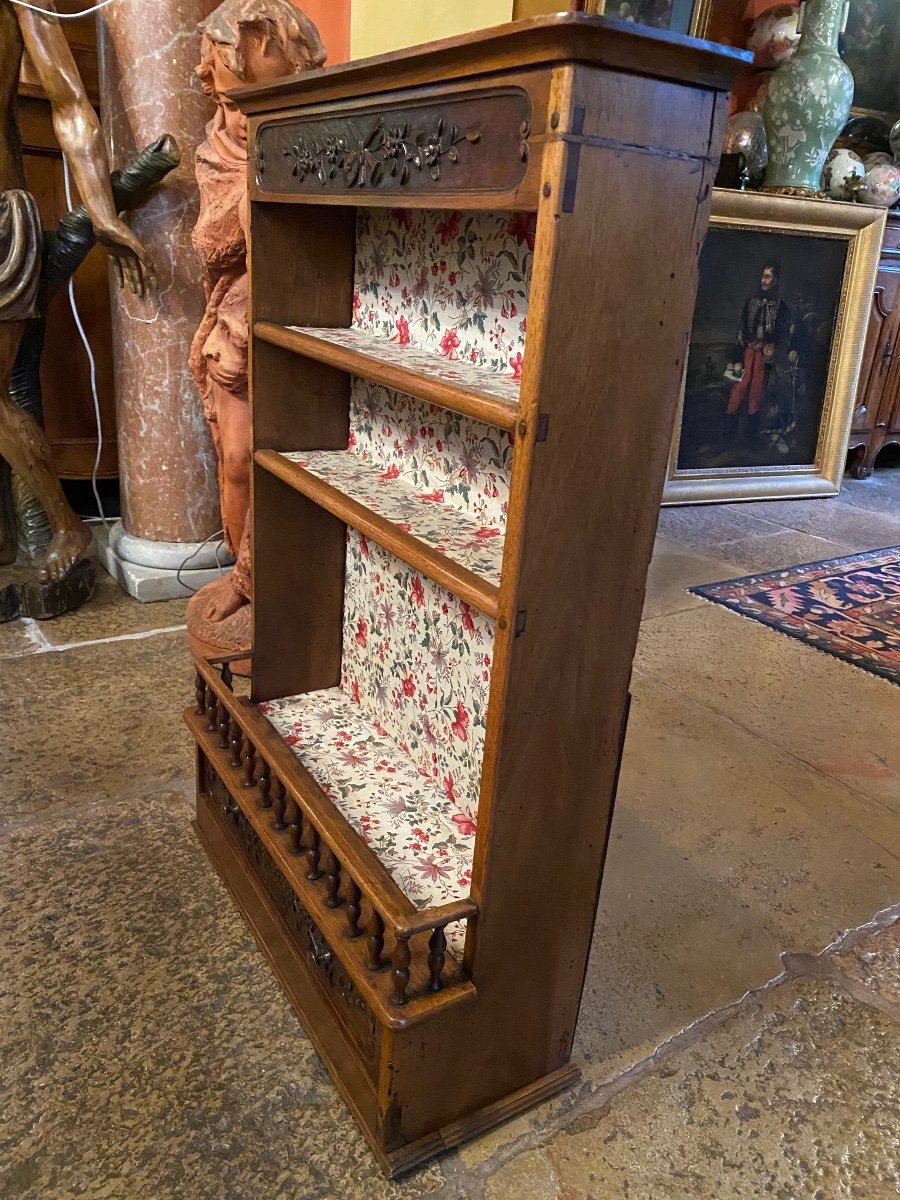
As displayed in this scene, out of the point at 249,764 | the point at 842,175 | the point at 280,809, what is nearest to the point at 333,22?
the point at 249,764

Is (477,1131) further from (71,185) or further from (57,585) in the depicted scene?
(71,185)

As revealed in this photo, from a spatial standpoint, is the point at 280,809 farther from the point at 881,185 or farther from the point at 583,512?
the point at 881,185

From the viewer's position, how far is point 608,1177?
4.07ft

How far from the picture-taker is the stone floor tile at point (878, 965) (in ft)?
5.25

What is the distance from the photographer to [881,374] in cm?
485

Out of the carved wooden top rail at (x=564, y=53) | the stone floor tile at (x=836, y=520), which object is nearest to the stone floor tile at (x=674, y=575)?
the stone floor tile at (x=836, y=520)

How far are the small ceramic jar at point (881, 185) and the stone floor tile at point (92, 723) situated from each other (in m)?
3.98

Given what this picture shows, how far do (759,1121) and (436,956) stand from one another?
601 millimetres

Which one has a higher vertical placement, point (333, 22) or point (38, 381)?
point (333, 22)

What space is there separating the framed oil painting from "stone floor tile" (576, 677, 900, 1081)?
2253 millimetres

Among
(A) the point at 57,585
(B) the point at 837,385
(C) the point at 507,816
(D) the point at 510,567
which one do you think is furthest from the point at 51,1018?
(B) the point at 837,385

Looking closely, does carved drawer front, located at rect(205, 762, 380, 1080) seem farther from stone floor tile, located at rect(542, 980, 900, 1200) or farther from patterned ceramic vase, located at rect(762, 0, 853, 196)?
patterned ceramic vase, located at rect(762, 0, 853, 196)

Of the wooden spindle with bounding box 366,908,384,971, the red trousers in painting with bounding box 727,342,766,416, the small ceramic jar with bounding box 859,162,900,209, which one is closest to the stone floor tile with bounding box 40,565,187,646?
the wooden spindle with bounding box 366,908,384,971

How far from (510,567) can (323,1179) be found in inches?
33.9
